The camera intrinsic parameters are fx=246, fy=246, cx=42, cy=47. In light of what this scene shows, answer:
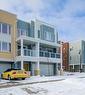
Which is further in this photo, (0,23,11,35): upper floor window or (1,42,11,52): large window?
(0,23,11,35): upper floor window

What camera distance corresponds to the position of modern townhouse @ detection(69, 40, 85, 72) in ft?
245

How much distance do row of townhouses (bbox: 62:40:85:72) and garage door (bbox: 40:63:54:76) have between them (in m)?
31.1

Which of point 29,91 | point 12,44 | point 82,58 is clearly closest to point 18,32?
point 12,44

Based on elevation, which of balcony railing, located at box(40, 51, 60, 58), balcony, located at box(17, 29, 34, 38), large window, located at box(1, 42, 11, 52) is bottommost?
balcony railing, located at box(40, 51, 60, 58)

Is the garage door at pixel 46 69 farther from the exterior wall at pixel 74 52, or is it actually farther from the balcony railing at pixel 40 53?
the exterior wall at pixel 74 52

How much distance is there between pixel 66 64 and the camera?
80812mm

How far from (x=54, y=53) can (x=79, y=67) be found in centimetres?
3670

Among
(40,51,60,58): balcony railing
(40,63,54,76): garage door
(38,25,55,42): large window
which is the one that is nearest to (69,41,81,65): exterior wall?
(38,25,55,42): large window

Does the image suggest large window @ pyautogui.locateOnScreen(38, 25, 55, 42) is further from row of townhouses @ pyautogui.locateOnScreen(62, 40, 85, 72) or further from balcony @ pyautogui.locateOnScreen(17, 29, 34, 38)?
row of townhouses @ pyautogui.locateOnScreen(62, 40, 85, 72)

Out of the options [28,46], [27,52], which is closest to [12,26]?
[27,52]

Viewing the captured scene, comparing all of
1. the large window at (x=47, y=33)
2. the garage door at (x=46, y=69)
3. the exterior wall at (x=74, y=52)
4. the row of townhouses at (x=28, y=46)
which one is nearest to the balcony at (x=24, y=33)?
the row of townhouses at (x=28, y=46)

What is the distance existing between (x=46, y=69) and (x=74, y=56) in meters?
37.7

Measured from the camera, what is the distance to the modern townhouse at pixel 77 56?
245ft

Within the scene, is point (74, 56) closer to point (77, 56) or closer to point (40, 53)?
point (77, 56)
